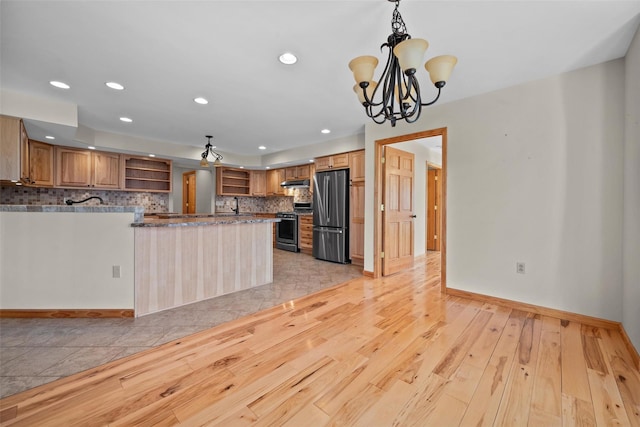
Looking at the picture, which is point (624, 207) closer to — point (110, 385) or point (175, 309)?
point (110, 385)

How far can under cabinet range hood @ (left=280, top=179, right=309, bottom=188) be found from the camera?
629 centimetres

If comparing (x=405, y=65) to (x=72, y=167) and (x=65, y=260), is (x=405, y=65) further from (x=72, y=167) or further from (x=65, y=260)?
(x=72, y=167)

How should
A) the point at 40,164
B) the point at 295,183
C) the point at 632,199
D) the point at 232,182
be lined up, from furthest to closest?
1. the point at 232,182
2. the point at 295,183
3. the point at 40,164
4. the point at 632,199

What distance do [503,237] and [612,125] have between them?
133 centimetres

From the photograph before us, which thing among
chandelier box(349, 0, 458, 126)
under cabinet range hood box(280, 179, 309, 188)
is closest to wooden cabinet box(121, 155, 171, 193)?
under cabinet range hood box(280, 179, 309, 188)

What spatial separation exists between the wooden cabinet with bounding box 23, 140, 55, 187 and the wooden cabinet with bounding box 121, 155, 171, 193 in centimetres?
100

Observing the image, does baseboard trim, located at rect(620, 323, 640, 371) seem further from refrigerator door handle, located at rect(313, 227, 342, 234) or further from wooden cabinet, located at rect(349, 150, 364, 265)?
refrigerator door handle, located at rect(313, 227, 342, 234)

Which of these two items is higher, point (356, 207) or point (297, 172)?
point (297, 172)

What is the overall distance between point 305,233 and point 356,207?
178cm

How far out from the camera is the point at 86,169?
188 inches

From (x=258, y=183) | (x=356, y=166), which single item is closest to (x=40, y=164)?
(x=258, y=183)

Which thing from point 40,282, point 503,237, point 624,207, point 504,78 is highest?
point 504,78

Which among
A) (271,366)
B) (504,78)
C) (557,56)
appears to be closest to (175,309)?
(271,366)

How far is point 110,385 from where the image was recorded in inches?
62.4
